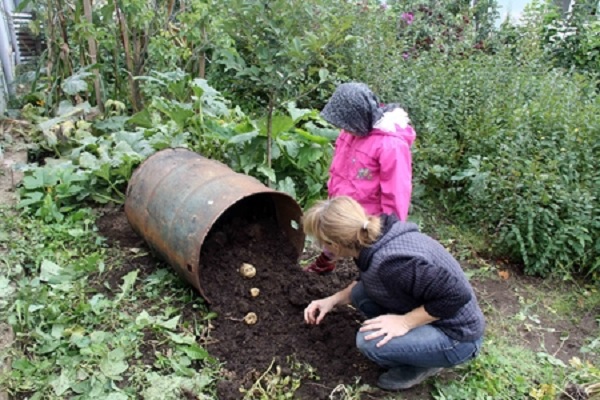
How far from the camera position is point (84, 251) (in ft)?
11.6

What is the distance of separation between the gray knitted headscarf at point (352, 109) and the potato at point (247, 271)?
0.93 m

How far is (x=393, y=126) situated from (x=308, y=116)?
1.40 meters

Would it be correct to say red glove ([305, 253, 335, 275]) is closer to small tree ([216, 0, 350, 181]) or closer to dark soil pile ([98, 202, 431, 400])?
dark soil pile ([98, 202, 431, 400])

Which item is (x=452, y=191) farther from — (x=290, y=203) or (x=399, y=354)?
(x=399, y=354)

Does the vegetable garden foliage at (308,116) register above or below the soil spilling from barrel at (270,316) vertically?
above

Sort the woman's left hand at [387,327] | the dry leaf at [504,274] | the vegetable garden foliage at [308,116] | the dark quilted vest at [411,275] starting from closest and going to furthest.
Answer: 1. the dark quilted vest at [411,275]
2. the woman's left hand at [387,327]
3. the vegetable garden foliage at [308,116]
4. the dry leaf at [504,274]

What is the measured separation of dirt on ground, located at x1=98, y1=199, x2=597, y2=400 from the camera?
2.74 m

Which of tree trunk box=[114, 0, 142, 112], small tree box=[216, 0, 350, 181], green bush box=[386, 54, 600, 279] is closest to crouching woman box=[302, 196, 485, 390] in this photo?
small tree box=[216, 0, 350, 181]

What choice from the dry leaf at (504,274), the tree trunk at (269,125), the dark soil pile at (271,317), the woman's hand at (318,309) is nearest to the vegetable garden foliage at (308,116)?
the tree trunk at (269,125)

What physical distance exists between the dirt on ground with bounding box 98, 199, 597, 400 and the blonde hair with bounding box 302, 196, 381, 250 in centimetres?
72

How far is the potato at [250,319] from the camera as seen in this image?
9.80 feet

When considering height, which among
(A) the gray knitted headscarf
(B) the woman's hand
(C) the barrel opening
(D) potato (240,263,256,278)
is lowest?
(D) potato (240,263,256,278)

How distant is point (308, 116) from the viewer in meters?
4.34

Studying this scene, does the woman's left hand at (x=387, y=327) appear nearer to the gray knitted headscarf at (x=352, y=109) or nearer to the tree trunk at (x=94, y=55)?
the gray knitted headscarf at (x=352, y=109)
